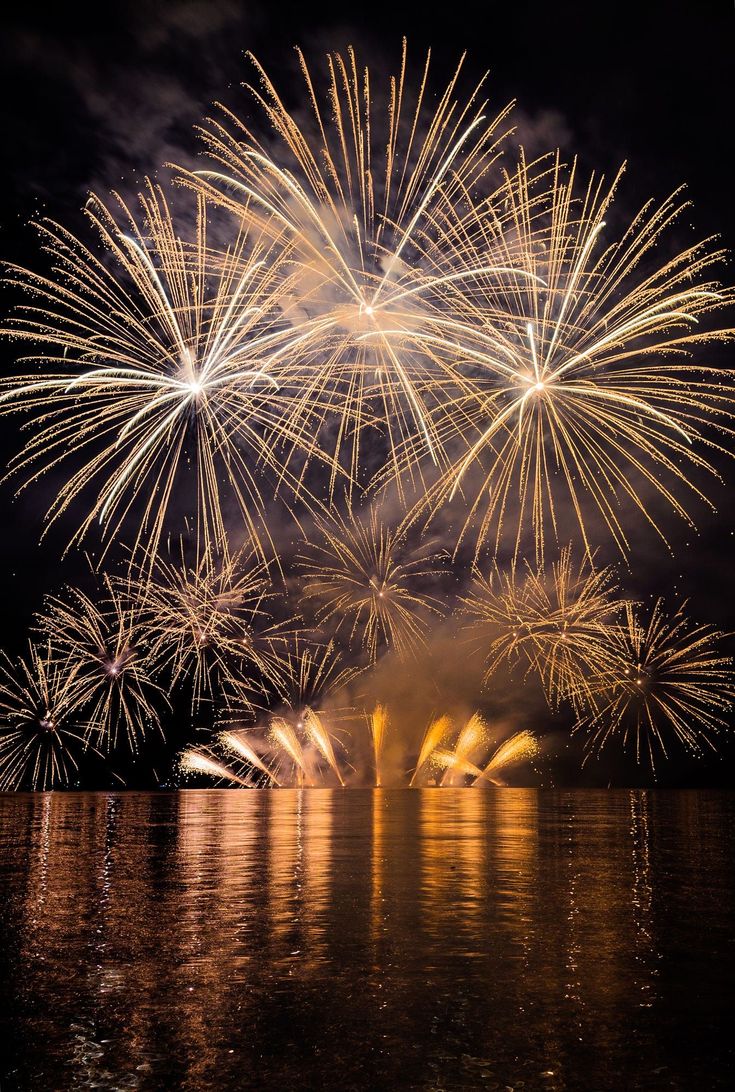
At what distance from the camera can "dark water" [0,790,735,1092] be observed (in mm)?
6266

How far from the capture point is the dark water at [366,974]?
6.27 meters

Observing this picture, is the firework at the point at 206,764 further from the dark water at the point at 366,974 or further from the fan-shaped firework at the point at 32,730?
the dark water at the point at 366,974

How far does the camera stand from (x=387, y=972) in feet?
29.7

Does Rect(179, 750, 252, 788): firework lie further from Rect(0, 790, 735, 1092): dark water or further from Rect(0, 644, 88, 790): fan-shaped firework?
Rect(0, 790, 735, 1092): dark water

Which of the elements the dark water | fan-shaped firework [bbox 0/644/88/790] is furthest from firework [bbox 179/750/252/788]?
the dark water

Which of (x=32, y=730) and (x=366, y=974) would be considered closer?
(x=366, y=974)

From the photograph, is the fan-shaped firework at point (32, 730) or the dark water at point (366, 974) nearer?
the dark water at point (366, 974)

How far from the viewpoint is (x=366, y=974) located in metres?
8.95

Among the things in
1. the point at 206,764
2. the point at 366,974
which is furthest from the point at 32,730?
the point at 366,974

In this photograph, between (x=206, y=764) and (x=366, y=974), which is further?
(x=206, y=764)

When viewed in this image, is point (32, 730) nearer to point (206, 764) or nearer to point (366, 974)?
point (206, 764)

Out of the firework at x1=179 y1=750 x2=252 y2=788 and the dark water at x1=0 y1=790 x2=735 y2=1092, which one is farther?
the firework at x1=179 y1=750 x2=252 y2=788

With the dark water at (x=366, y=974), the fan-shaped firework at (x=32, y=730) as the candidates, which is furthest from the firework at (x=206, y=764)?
the dark water at (x=366, y=974)

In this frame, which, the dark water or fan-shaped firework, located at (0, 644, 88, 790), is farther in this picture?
fan-shaped firework, located at (0, 644, 88, 790)
